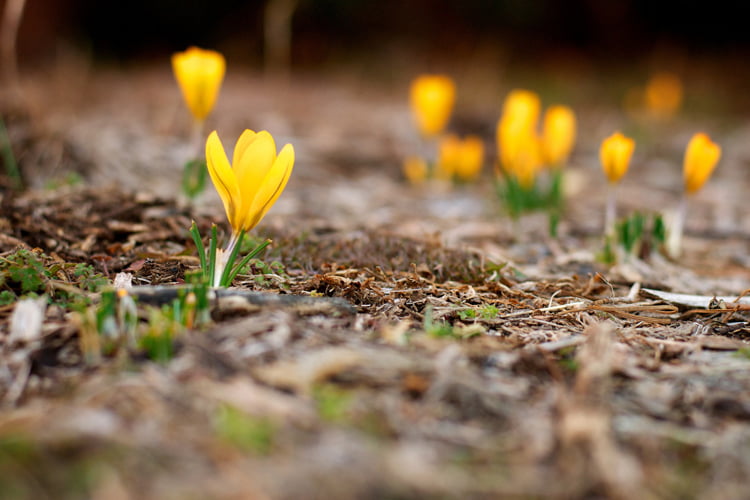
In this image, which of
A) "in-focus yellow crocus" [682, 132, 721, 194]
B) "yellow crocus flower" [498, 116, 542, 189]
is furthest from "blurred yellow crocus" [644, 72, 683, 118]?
"in-focus yellow crocus" [682, 132, 721, 194]

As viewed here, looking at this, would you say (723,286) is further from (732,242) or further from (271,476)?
(271,476)

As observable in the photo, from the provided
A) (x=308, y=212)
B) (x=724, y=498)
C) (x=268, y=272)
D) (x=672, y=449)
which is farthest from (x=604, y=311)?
(x=308, y=212)

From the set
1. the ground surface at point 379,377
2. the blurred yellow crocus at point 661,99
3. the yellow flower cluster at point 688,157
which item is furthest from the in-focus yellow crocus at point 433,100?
the blurred yellow crocus at point 661,99

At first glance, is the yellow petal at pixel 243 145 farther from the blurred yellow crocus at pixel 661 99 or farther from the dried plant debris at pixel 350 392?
the blurred yellow crocus at pixel 661 99

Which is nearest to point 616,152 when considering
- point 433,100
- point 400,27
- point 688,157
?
point 688,157

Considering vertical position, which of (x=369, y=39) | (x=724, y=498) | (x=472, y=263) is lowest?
(x=724, y=498)

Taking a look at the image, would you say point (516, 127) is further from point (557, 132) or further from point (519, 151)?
point (557, 132)
